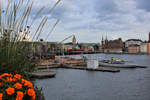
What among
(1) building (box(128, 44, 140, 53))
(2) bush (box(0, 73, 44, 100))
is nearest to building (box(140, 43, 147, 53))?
(1) building (box(128, 44, 140, 53))

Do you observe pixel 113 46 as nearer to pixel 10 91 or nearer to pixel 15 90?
pixel 15 90

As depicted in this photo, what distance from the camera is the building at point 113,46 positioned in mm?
188125

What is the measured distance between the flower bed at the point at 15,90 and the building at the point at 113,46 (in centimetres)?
18819

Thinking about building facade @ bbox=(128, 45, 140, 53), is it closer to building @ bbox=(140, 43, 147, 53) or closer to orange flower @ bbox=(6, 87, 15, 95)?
building @ bbox=(140, 43, 147, 53)

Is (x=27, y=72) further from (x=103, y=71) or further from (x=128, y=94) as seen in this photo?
(x=103, y=71)

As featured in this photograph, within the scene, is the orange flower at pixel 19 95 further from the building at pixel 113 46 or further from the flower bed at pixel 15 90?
the building at pixel 113 46

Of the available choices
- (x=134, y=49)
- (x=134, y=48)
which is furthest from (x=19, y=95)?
(x=134, y=49)

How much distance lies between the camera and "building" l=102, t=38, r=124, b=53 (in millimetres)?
188125

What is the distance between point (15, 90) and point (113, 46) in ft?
630

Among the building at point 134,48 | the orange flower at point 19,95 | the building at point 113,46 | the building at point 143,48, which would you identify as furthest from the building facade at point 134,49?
the orange flower at point 19,95

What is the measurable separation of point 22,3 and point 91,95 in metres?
11.7

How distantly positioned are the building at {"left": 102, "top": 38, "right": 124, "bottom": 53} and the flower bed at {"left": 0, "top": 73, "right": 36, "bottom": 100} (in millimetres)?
188190

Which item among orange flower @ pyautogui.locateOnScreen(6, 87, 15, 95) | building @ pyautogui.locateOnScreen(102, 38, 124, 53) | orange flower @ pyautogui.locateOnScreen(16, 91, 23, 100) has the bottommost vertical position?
orange flower @ pyautogui.locateOnScreen(16, 91, 23, 100)

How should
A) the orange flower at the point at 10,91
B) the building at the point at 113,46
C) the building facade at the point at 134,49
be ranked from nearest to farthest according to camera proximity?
the orange flower at the point at 10,91
the building facade at the point at 134,49
the building at the point at 113,46
